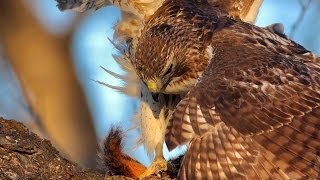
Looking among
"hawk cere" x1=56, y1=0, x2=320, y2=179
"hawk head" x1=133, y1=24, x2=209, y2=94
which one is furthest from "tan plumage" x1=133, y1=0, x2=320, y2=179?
"hawk head" x1=133, y1=24, x2=209, y2=94

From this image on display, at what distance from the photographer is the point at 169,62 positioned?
599 centimetres

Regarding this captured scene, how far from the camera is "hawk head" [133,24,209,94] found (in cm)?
596

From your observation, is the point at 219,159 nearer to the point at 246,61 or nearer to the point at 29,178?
the point at 246,61

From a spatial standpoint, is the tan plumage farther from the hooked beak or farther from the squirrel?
the squirrel

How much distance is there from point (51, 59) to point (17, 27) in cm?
43

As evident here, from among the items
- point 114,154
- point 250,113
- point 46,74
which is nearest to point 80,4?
point 46,74

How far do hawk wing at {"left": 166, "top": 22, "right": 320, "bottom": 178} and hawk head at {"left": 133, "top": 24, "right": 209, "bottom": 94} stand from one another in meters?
0.63

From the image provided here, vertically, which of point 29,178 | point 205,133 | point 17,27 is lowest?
point 17,27

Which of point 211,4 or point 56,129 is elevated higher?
point 211,4

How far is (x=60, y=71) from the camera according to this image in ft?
25.7

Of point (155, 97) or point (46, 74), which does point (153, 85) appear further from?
point (46, 74)

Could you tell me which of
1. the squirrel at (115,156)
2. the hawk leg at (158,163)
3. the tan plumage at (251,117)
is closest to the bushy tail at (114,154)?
the squirrel at (115,156)

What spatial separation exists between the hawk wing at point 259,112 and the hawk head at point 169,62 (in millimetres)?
625

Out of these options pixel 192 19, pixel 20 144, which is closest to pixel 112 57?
pixel 192 19
